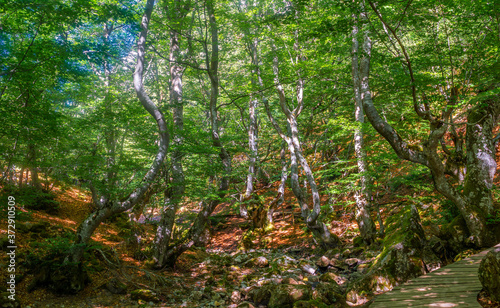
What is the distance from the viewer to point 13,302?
4.33 meters

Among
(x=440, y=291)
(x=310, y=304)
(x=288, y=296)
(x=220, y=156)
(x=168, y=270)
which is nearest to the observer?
(x=440, y=291)

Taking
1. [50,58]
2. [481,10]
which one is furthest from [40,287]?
[481,10]

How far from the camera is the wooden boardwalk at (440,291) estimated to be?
3.55 meters

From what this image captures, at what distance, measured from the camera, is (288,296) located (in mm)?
5688

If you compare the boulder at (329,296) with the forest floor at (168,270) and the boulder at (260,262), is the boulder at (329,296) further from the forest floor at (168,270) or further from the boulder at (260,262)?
the boulder at (260,262)

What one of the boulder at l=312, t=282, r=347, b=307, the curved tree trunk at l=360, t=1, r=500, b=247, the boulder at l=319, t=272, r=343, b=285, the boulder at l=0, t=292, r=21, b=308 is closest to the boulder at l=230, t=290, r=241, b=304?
the boulder at l=312, t=282, r=347, b=307

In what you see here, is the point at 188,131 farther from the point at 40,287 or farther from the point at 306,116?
the point at 306,116

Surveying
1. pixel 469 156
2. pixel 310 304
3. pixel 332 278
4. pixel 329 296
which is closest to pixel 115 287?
pixel 310 304

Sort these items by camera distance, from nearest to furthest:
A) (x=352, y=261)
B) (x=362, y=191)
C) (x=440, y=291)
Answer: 1. (x=440, y=291)
2. (x=352, y=261)
3. (x=362, y=191)

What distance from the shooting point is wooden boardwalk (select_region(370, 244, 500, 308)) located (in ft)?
11.7

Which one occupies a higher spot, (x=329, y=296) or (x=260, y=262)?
(x=329, y=296)

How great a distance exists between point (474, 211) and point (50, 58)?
10.0m

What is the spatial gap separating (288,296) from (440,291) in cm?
291

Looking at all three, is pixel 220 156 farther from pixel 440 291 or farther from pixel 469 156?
pixel 469 156
